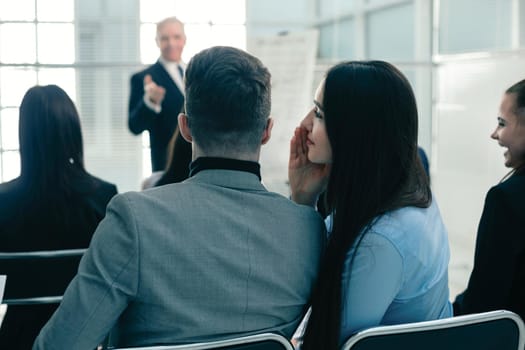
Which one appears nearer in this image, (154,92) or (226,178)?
(226,178)

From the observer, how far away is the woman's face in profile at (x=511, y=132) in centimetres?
223

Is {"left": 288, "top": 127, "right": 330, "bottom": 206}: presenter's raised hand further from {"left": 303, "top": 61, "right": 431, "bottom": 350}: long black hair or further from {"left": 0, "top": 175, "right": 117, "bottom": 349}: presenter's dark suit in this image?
{"left": 0, "top": 175, "right": 117, "bottom": 349}: presenter's dark suit

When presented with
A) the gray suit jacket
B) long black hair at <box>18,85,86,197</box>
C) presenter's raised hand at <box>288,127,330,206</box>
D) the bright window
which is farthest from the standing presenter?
the gray suit jacket

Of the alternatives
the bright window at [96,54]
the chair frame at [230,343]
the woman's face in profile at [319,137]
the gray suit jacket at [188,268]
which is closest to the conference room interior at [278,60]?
the bright window at [96,54]

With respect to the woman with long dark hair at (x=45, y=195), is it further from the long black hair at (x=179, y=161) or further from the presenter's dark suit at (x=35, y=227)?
the long black hair at (x=179, y=161)

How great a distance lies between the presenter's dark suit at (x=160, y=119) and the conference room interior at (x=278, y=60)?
1.76ft

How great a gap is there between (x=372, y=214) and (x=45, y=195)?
1.19 m

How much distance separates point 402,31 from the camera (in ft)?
17.0

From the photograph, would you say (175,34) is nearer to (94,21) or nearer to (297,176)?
(94,21)

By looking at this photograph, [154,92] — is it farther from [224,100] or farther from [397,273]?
[397,273]

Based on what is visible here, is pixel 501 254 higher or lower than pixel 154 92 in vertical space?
lower

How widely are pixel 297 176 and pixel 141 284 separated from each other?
0.61 meters

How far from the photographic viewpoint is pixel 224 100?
4.36 feet

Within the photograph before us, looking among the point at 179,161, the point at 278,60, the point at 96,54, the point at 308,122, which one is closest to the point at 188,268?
the point at 308,122
